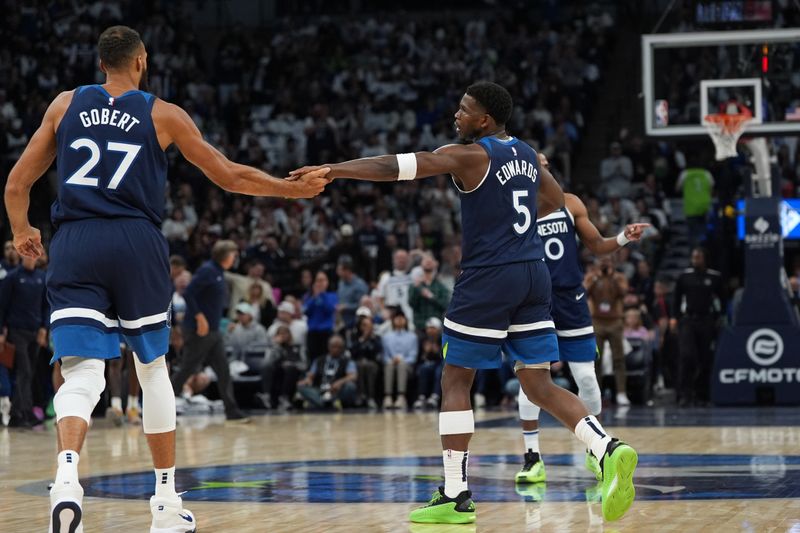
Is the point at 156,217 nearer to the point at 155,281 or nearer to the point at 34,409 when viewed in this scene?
Result: the point at 155,281

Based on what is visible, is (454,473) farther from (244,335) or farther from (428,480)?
(244,335)

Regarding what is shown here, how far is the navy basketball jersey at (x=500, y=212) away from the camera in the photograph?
654 centimetres

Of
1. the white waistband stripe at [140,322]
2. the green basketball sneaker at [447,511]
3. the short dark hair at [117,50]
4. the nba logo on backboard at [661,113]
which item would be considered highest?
the nba logo on backboard at [661,113]

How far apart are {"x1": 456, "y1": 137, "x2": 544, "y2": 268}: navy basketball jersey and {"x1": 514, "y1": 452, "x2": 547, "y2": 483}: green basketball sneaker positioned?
1771mm

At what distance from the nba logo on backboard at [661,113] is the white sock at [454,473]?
9722 mm

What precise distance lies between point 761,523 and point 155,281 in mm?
3003

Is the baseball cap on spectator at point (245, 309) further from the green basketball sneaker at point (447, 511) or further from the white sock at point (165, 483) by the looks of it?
the white sock at point (165, 483)

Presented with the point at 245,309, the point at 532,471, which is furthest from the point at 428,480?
the point at 245,309

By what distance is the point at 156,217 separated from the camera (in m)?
5.75

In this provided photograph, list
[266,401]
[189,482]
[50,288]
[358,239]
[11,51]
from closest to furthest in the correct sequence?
[50,288] < [189,482] < [266,401] < [358,239] < [11,51]

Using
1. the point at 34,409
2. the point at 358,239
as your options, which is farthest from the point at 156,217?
the point at 358,239

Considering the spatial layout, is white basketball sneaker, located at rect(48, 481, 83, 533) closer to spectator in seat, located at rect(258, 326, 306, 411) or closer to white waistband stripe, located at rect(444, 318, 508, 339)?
white waistband stripe, located at rect(444, 318, 508, 339)

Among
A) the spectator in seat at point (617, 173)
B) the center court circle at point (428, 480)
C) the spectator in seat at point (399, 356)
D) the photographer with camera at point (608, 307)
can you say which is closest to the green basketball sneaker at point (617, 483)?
the center court circle at point (428, 480)

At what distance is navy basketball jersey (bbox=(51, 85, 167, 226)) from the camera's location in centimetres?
559
